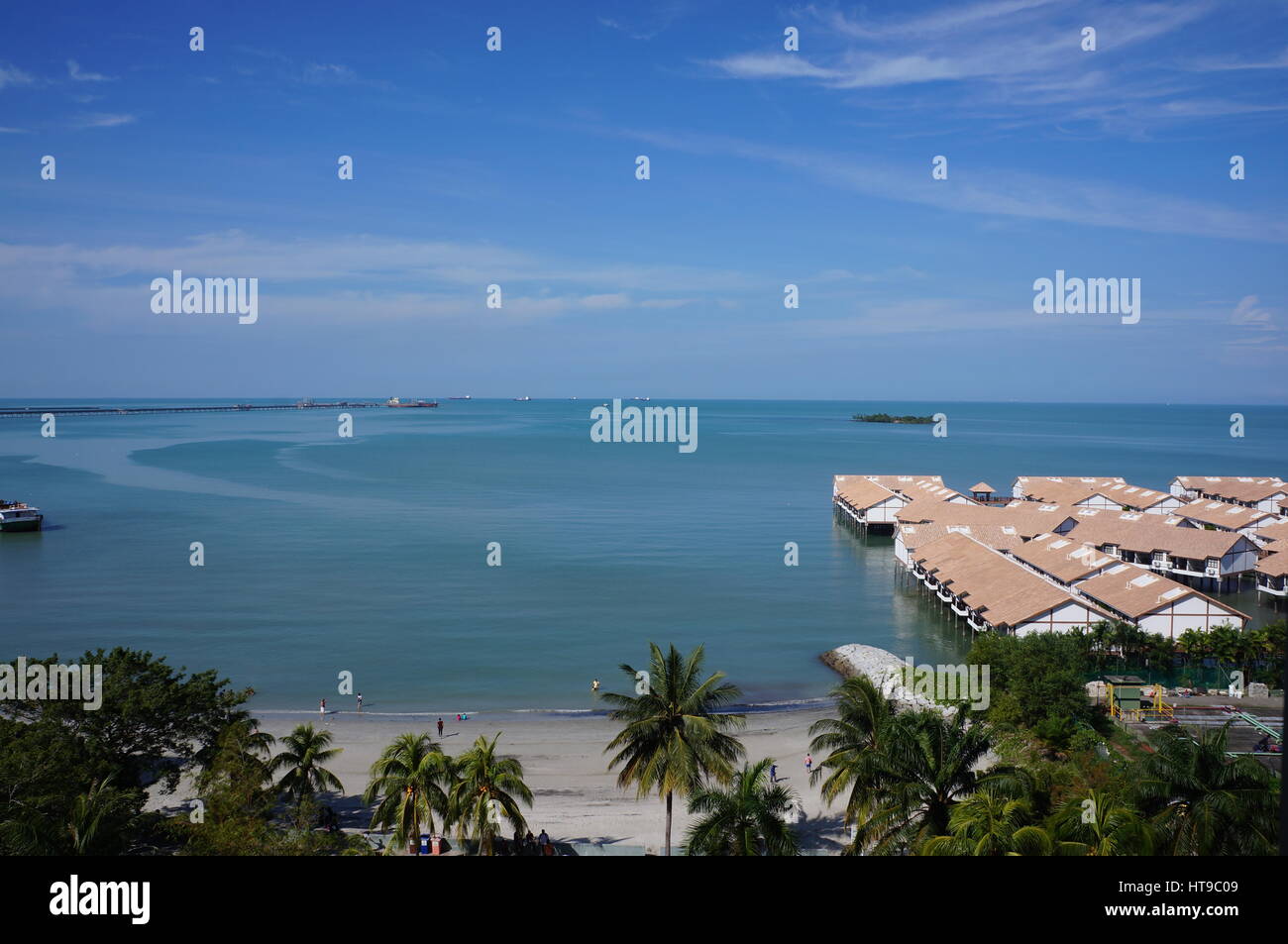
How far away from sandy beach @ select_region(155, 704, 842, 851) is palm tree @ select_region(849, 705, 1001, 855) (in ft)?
17.0

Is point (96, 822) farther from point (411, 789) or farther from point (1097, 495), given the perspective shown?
point (1097, 495)

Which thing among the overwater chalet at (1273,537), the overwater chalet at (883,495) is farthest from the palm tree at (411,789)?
the overwater chalet at (883,495)

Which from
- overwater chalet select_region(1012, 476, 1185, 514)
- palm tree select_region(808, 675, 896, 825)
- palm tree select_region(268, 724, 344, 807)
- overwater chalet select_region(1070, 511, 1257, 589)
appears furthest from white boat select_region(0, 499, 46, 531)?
overwater chalet select_region(1012, 476, 1185, 514)

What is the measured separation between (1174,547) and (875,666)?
986 inches

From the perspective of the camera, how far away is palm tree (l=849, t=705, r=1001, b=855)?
1425 cm

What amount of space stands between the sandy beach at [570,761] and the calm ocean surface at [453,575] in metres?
1.65

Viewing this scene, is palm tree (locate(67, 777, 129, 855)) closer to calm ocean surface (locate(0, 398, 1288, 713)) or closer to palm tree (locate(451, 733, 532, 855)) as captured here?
palm tree (locate(451, 733, 532, 855))

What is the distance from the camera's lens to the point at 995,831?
11.6m

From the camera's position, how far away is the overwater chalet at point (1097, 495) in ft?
204

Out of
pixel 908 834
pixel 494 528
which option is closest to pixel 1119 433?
pixel 494 528

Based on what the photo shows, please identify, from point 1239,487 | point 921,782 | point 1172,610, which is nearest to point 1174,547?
point 1172,610

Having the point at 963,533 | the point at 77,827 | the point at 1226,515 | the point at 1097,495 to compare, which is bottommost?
the point at 77,827
